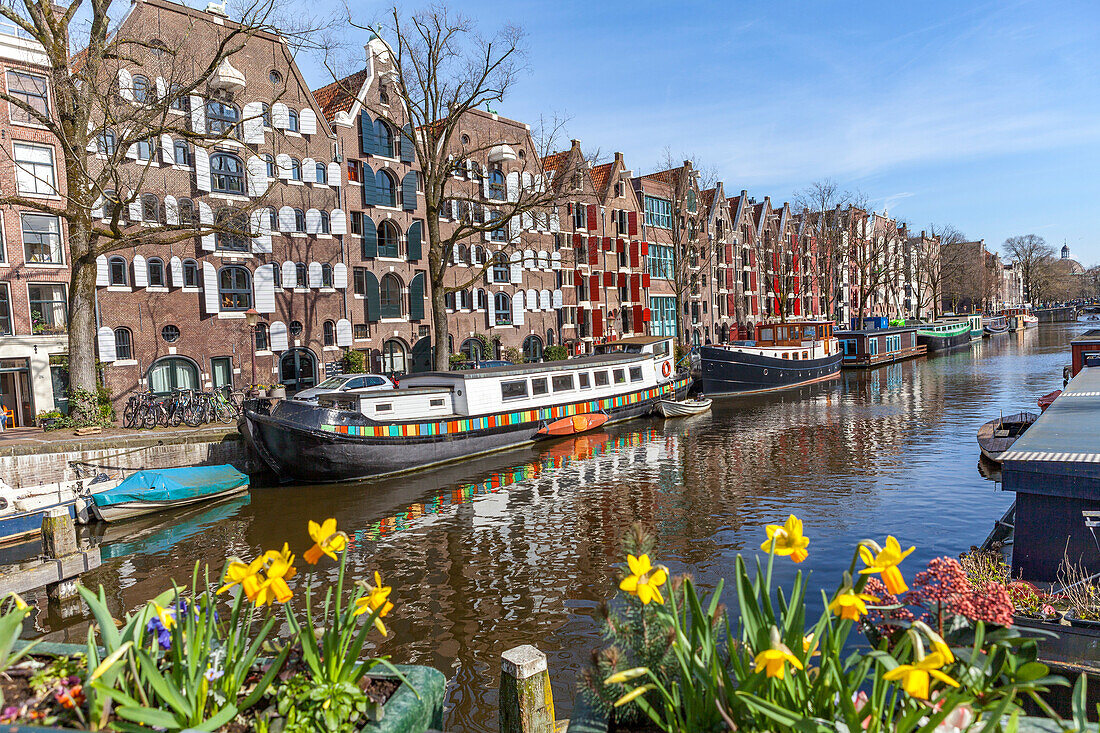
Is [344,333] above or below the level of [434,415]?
above

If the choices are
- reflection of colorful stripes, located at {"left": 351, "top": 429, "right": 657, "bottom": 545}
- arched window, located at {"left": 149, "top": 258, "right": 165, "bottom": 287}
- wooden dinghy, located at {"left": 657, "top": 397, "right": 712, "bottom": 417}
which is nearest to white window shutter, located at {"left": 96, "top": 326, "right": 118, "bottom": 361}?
arched window, located at {"left": 149, "top": 258, "right": 165, "bottom": 287}

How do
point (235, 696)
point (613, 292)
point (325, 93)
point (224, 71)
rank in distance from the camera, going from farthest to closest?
point (613, 292) → point (325, 93) → point (224, 71) → point (235, 696)

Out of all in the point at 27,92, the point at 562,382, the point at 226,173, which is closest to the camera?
the point at 27,92

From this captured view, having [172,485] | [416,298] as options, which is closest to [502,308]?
[416,298]

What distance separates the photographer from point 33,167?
2275cm

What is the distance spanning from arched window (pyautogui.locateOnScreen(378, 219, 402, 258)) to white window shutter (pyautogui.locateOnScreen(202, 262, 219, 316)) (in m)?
A: 7.92

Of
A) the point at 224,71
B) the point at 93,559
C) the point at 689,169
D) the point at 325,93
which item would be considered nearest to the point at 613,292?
the point at 689,169

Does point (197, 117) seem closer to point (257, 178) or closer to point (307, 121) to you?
point (257, 178)

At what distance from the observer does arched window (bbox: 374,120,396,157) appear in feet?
105

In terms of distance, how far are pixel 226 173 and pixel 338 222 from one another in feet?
15.4

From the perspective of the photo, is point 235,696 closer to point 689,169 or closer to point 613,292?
point 613,292

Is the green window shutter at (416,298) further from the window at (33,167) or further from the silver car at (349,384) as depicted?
the window at (33,167)

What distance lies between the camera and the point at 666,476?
17.9 m

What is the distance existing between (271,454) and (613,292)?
1188 inches
